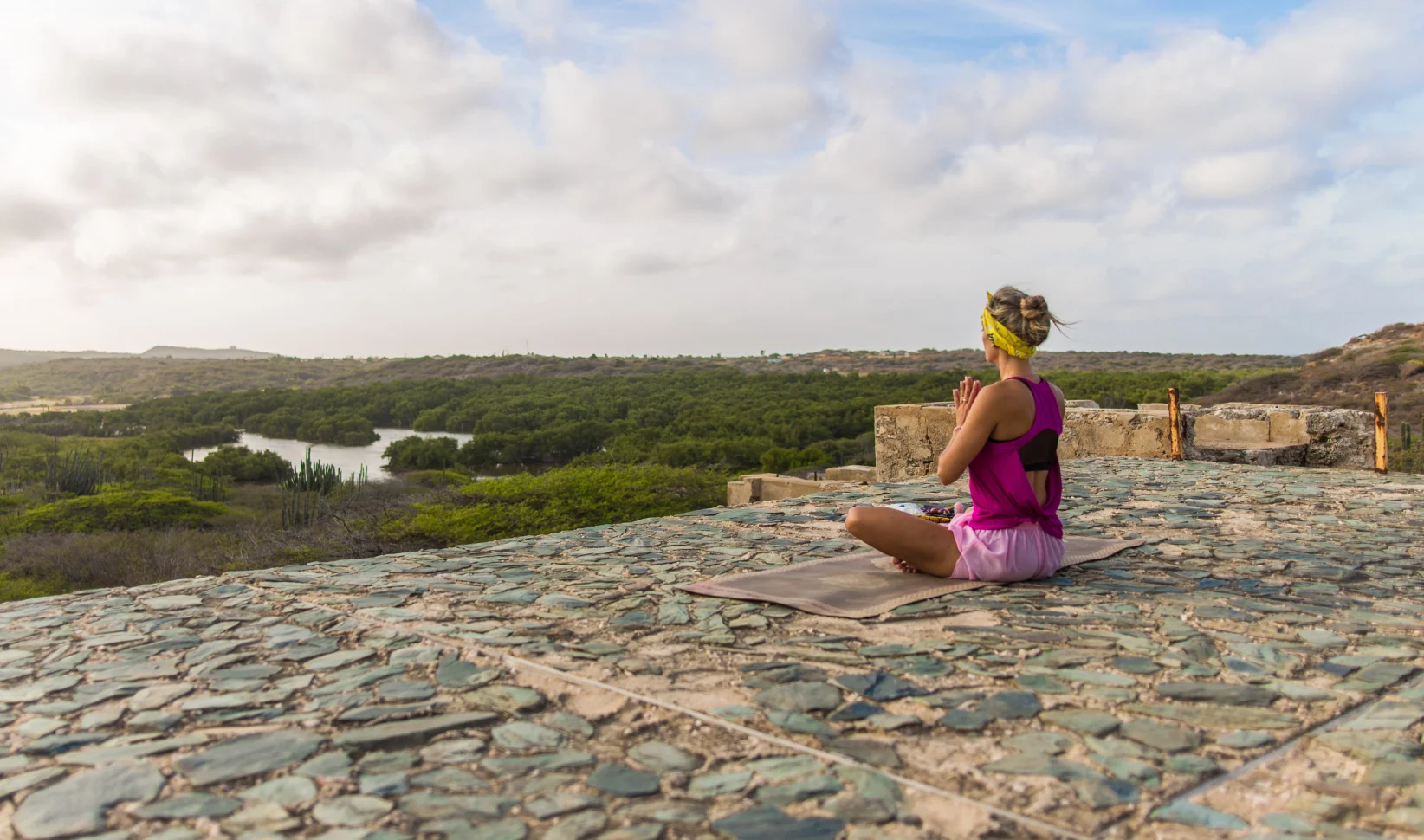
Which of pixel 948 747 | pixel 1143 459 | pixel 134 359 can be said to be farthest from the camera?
pixel 134 359

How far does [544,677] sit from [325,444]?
120ft

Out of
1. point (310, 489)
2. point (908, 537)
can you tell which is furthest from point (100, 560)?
point (908, 537)

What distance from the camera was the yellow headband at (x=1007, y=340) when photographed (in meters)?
4.11

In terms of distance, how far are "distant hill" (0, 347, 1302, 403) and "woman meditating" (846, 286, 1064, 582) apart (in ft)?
168

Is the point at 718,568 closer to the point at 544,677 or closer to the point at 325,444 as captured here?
the point at 544,677

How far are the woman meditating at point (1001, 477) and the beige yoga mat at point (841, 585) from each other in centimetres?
13

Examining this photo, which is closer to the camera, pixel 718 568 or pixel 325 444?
pixel 718 568

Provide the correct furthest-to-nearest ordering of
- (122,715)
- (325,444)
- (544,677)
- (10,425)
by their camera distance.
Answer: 1. (325,444)
2. (10,425)
3. (544,677)
4. (122,715)

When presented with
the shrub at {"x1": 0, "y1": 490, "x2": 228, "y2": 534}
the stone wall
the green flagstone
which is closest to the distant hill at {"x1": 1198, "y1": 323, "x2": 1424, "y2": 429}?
the stone wall

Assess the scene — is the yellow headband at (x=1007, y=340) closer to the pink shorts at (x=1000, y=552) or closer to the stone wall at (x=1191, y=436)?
the pink shorts at (x=1000, y=552)

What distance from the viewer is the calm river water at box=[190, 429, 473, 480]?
30.2 m

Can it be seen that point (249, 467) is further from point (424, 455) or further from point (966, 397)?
point (966, 397)

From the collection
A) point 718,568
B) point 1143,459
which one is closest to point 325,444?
point 1143,459

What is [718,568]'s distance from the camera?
485cm
